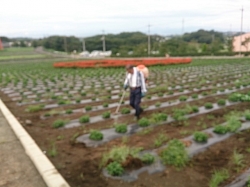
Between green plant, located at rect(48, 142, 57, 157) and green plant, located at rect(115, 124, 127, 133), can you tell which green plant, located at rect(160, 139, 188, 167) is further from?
green plant, located at rect(48, 142, 57, 157)

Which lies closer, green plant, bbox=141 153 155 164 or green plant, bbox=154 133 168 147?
green plant, bbox=141 153 155 164

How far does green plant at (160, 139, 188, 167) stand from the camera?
14.1ft

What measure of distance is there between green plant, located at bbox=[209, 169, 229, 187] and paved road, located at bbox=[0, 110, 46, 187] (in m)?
2.41

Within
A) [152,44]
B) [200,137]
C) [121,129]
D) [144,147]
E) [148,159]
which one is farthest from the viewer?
[152,44]

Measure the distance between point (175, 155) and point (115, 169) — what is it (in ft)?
3.51

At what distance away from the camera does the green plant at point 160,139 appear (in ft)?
16.8

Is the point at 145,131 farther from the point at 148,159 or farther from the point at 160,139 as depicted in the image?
the point at 148,159

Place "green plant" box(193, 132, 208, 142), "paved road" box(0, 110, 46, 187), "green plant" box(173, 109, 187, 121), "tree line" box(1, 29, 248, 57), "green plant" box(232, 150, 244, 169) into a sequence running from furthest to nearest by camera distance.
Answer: "tree line" box(1, 29, 248, 57) → "green plant" box(173, 109, 187, 121) → "green plant" box(193, 132, 208, 142) → "green plant" box(232, 150, 244, 169) → "paved road" box(0, 110, 46, 187)

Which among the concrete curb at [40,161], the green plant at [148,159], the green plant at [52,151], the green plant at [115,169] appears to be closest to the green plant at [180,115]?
the green plant at [148,159]

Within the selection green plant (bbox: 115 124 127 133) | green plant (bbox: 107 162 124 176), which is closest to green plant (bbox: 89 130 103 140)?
green plant (bbox: 115 124 127 133)

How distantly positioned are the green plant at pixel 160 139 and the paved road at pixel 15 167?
2.26 metres

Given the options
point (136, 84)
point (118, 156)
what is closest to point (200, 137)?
point (118, 156)

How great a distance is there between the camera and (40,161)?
4.38 metres

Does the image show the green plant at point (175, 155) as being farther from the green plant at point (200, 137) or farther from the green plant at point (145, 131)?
the green plant at point (145, 131)
